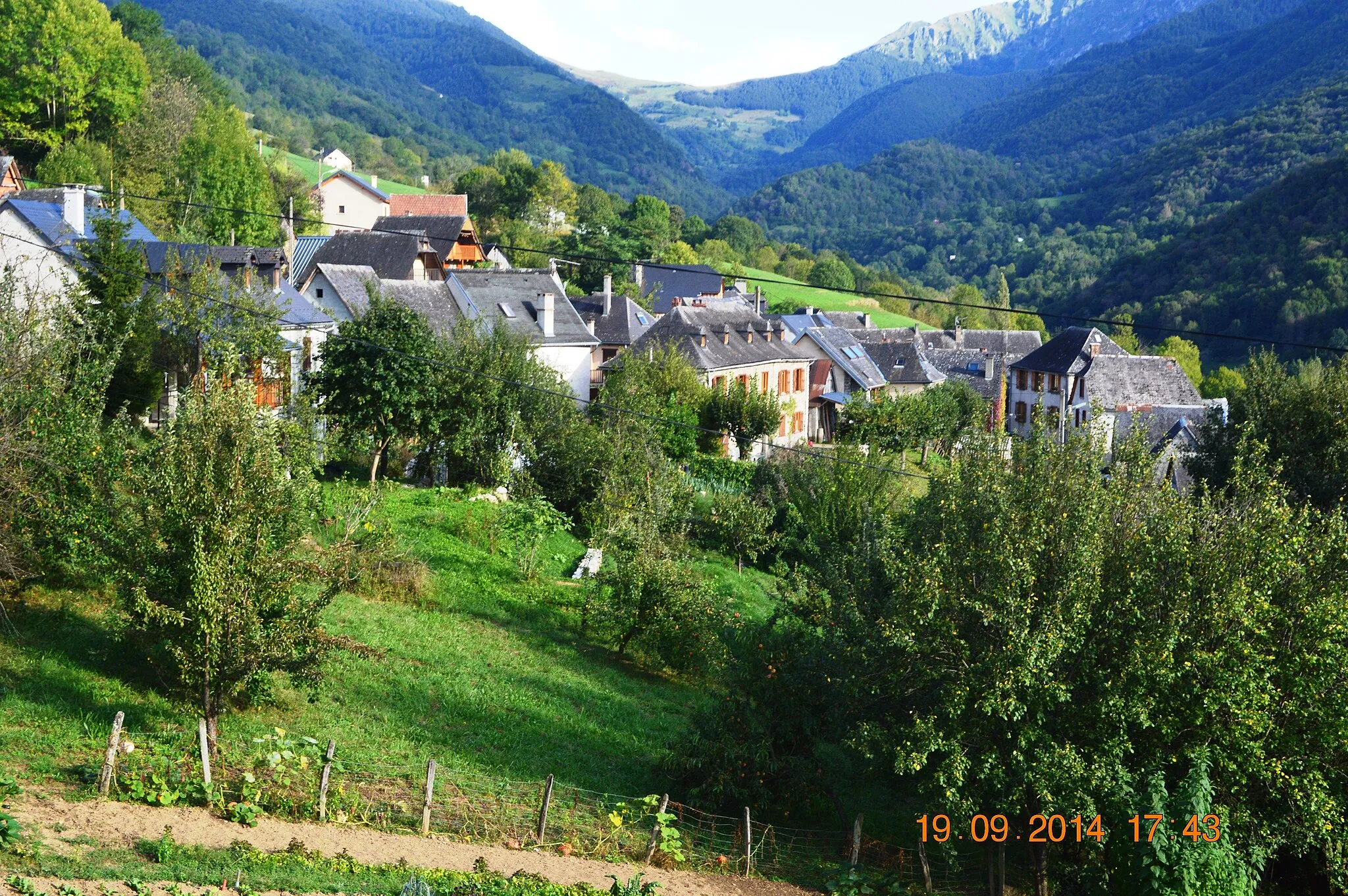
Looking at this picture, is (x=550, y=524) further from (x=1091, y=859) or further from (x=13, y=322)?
(x=1091, y=859)

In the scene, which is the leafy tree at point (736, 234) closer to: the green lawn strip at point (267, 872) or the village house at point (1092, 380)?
the village house at point (1092, 380)

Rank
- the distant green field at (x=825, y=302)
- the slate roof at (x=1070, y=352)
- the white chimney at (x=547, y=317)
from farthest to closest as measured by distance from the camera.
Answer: the distant green field at (x=825, y=302) → the slate roof at (x=1070, y=352) → the white chimney at (x=547, y=317)

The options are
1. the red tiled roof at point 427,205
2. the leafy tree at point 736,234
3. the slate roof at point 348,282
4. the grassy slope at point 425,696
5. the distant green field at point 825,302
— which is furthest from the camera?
the leafy tree at point 736,234

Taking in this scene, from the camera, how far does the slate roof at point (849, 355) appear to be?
6356cm

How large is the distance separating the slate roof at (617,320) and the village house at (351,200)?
121ft

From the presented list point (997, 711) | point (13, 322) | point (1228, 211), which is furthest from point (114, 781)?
point (1228, 211)

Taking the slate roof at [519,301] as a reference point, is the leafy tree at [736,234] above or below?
above

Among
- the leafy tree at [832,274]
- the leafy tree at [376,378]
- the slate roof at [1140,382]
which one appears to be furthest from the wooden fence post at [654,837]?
the leafy tree at [832,274]

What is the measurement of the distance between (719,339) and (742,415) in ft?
26.1

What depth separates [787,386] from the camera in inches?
2333

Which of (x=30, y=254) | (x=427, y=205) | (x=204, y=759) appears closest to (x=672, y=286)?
(x=427, y=205)

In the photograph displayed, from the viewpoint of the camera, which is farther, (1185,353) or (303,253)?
(1185,353)

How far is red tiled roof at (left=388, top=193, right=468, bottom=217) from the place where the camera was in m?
94.2

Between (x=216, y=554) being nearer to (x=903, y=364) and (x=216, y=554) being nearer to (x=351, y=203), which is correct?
(x=903, y=364)
